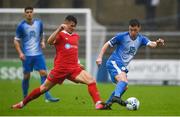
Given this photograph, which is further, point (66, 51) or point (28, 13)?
point (28, 13)

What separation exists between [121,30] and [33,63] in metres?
17.7

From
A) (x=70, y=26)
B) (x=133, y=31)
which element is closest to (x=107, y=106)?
(x=133, y=31)

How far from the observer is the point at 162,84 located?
1261 inches

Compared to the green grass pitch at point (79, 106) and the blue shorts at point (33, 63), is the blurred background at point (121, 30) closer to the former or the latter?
the green grass pitch at point (79, 106)

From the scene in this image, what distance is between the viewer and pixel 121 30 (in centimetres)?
3719

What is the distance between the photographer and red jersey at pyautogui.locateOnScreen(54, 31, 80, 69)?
15.9 m

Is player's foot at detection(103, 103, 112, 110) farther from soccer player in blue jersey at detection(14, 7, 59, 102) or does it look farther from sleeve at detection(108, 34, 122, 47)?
soccer player in blue jersey at detection(14, 7, 59, 102)

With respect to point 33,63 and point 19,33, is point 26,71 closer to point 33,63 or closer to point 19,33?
point 33,63

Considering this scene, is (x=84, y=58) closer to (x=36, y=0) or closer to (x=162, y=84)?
(x=162, y=84)

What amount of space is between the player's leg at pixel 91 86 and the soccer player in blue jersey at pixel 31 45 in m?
3.33

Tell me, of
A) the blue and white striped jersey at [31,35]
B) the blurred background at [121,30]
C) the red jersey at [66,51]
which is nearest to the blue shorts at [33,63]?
the blue and white striped jersey at [31,35]

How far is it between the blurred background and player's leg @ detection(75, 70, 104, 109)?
1198 centimetres

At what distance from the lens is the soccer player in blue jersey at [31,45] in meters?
19.4

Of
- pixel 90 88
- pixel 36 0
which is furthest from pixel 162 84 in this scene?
pixel 90 88
